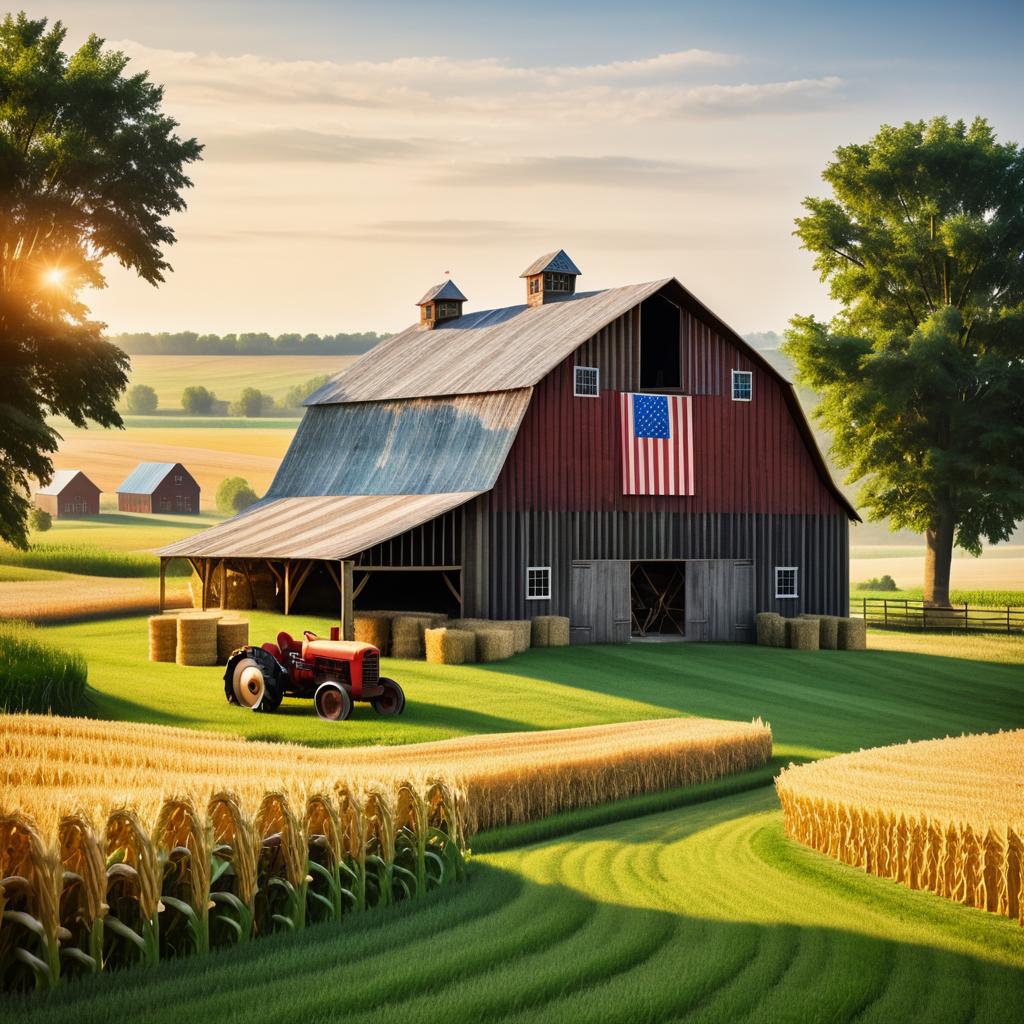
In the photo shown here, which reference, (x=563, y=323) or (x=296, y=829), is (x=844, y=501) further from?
(x=296, y=829)

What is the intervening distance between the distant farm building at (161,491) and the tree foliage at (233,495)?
251cm

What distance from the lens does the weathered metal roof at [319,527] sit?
3541 centimetres

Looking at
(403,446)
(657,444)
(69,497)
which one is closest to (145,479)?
(69,497)

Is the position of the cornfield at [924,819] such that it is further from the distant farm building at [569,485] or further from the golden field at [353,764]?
the distant farm building at [569,485]

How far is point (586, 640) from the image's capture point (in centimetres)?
3991

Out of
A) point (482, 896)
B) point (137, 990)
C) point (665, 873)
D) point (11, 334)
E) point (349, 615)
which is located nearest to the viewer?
point (137, 990)

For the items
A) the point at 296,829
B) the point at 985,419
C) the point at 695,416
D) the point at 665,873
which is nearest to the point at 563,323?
the point at 695,416

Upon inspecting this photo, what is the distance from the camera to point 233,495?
103 metres

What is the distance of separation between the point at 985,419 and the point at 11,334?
36.9 m

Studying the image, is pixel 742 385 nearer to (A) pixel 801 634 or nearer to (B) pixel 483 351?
(A) pixel 801 634

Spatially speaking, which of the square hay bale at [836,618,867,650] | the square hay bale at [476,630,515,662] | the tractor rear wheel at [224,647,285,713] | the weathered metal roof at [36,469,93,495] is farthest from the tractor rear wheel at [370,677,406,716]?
the weathered metal roof at [36,469,93,495]

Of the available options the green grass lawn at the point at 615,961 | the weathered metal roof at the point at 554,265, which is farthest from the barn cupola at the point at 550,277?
the green grass lawn at the point at 615,961

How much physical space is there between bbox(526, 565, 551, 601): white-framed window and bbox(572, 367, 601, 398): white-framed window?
498cm

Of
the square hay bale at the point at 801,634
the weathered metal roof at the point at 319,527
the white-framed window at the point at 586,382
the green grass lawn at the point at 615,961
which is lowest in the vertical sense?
the green grass lawn at the point at 615,961
